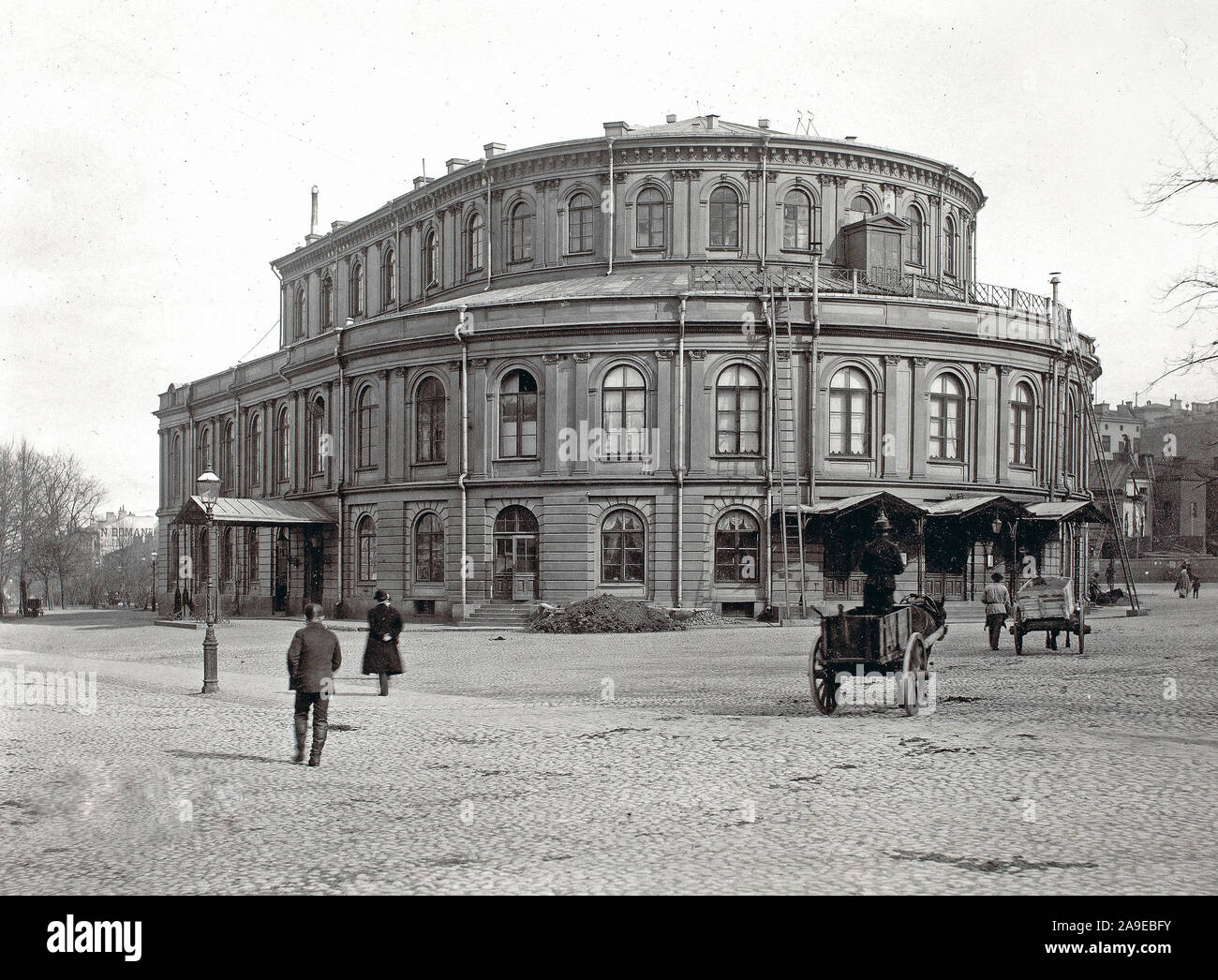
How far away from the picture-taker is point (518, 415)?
39000 mm

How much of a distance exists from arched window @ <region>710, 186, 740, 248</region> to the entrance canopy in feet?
58.7

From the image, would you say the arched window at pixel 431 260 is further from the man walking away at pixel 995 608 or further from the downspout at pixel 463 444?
the man walking away at pixel 995 608

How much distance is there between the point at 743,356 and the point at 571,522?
300 inches

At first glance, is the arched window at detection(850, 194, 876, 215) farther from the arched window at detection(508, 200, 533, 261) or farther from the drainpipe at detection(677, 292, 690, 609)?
the arched window at detection(508, 200, 533, 261)

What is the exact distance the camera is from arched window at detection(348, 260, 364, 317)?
178 feet

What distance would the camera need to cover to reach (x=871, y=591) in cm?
1336

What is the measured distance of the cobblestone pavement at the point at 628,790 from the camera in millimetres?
6906

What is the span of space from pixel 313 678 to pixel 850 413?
2930 cm

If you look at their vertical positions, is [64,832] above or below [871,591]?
below

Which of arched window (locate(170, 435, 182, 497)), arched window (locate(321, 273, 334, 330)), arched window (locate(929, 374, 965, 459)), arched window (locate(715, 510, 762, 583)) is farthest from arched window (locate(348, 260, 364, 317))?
arched window (locate(929, 374, 965, 459))

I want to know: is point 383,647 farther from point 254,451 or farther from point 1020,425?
point 254,451

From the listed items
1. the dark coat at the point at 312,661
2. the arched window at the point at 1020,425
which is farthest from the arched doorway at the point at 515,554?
the dark coat at the point at 312,661

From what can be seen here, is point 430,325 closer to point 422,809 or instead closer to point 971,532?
point 971,532
